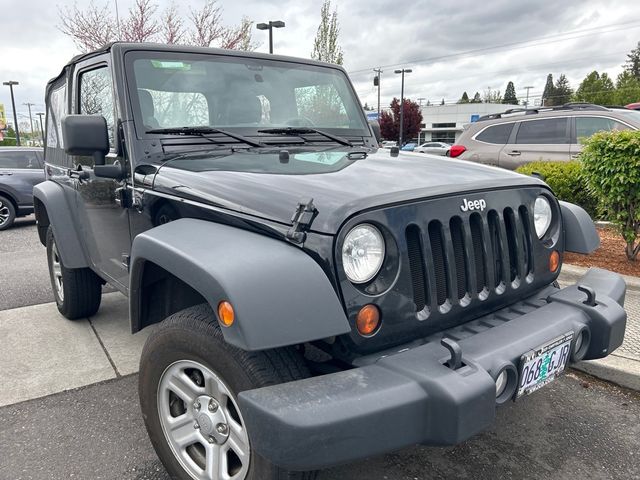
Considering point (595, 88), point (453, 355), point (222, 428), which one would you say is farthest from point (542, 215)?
point (595, 88)

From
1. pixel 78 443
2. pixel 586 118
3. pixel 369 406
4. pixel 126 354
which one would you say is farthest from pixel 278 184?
pixel 586 118

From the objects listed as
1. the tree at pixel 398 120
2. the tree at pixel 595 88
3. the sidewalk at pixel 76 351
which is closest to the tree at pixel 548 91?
the tree at pixel 595 88

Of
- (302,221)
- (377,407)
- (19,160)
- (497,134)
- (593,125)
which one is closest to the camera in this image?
(377,407)

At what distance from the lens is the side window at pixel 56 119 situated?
13.5ft

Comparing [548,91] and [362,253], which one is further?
[548,91]

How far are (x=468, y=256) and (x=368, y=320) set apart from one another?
567 millimetres

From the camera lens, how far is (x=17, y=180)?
1026 cm

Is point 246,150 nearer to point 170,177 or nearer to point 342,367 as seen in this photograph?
point 170,177

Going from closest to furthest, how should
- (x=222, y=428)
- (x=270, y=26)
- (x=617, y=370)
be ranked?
1. (x=222, y=428)
2. (x=617, y=370)
3. (x=270, y=26)

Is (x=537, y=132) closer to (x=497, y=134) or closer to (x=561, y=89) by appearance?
(x=497, y=134)

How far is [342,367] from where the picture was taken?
1.94 m

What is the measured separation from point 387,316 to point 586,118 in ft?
23.8

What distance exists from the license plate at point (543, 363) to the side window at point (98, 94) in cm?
249

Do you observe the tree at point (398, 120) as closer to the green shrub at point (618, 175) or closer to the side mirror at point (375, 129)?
the green shrub at point (618, 175)
